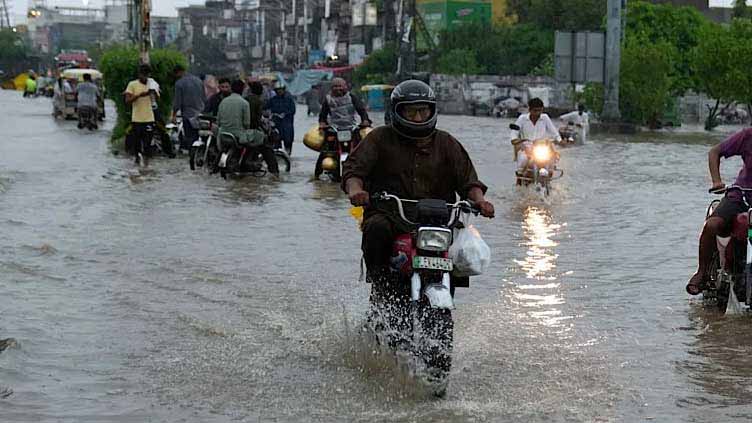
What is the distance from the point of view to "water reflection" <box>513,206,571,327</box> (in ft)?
28.9

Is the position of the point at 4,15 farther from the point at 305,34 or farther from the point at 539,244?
the point at 539,244

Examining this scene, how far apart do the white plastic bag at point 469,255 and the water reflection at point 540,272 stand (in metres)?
1.97

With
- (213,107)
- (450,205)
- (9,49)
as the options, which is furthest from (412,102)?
(9,49)

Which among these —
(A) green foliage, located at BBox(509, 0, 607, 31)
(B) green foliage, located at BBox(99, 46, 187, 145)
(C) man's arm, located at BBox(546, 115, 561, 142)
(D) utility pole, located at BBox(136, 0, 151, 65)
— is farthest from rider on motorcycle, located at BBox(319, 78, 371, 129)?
(A) green foliage, located at BBox(509, 0, 607, 31)

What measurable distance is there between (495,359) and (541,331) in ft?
3.06

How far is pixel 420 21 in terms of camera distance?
3553 inches

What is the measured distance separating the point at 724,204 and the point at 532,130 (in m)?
8.59

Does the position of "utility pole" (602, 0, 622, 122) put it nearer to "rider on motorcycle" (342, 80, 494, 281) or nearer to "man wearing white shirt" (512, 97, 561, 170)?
"man wearing white shirt" (512, 97, 561, 170)

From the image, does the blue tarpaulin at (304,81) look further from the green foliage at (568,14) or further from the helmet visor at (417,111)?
the helmet visor at (417,111)

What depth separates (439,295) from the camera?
622 cm

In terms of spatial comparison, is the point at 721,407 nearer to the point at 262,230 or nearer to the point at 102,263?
the point at 102,263

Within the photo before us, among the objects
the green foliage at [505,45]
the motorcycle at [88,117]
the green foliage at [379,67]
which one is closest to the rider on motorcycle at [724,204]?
the motorcycle at [88,117]

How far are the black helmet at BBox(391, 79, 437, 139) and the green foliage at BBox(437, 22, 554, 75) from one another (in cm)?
7511

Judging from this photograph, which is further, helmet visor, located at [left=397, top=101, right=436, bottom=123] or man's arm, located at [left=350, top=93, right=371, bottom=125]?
man's arm, located at [left=350, top=93, right=371, bottom=125]
